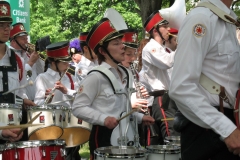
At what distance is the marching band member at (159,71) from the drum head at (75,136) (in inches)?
37.6

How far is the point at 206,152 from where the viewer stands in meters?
3.13

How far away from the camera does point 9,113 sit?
5574 millimetres

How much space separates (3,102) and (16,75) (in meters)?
0.43

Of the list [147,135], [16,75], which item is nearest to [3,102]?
[16,75]

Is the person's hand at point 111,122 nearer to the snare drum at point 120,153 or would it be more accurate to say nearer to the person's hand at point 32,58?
the snare drum at point 120,153

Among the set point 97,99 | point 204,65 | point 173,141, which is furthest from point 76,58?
point 204,65

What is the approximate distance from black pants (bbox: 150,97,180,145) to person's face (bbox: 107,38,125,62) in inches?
69.2

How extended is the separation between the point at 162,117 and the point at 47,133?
58.1 inches

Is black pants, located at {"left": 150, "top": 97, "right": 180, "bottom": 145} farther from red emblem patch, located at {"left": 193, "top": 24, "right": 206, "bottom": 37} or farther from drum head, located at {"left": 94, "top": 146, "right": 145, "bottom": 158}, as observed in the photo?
red emblem patch, located at {"left": 193, "top": 24, "right": 206, "bottom": 37}

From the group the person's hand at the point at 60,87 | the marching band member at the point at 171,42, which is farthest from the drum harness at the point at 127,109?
the person's hand at the point at 60,87

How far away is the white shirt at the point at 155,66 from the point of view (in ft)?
23.2

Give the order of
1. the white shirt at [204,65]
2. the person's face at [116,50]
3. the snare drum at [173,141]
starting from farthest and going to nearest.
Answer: the snare drum at [173,141]
the person's face at [116,50]
the white shirt at [204,65]

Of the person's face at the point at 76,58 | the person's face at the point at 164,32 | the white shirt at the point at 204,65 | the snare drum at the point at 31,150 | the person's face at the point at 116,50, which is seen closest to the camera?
the white shirt at the point at 204,65

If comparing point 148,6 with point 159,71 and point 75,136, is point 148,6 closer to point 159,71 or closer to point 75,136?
point 159,71
